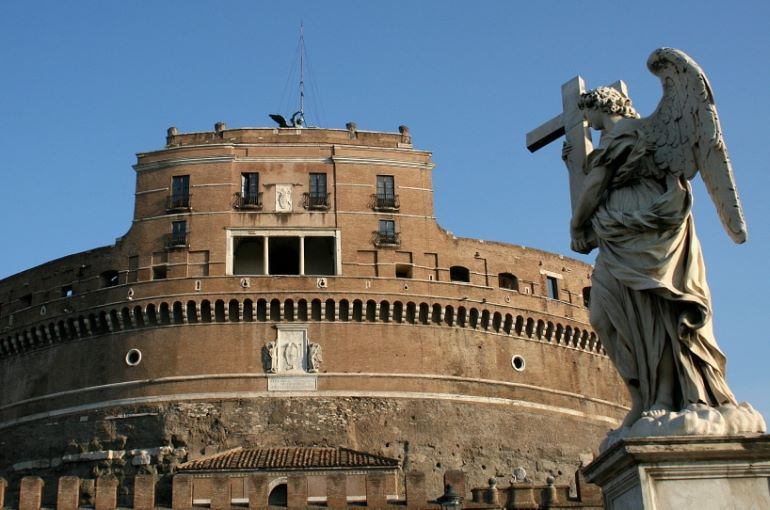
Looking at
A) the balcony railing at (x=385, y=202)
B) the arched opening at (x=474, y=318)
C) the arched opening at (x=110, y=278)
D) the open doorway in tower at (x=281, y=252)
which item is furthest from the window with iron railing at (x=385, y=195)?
the arched opening at (x=110, y=278)

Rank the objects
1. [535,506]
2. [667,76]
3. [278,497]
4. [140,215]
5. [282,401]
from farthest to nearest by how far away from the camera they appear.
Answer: [140,215] < [282,401] < [278,497] < [535,506] < [667,76]

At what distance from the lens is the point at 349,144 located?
36.0 meters

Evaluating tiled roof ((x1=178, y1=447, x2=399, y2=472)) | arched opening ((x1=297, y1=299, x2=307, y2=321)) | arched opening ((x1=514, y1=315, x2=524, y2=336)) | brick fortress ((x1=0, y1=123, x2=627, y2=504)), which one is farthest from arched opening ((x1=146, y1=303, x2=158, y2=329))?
arched opening ((x1=514, y1=315, x2=524, y2=336))

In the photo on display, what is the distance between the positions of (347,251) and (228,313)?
4.15m

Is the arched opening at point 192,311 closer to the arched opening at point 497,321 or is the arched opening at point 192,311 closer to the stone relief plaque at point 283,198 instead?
the stone relief plaque at point 283,198

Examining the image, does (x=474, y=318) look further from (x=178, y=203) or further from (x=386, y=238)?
(x=178, y=203)

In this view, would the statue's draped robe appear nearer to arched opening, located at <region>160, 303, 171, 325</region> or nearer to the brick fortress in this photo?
the brick fortress

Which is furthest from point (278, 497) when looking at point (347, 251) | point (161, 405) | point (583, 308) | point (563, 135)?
point (563, 135)

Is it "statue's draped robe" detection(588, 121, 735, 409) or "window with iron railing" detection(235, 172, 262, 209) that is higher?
"window with iron railing" detection(235, 172, 262, 209)

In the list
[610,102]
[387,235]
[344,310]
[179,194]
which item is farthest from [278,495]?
[610,102]

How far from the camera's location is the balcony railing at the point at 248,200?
3450cm

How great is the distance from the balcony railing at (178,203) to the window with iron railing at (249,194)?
1.61 metres

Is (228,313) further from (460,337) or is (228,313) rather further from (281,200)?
(460,337)

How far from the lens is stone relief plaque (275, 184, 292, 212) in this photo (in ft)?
113
